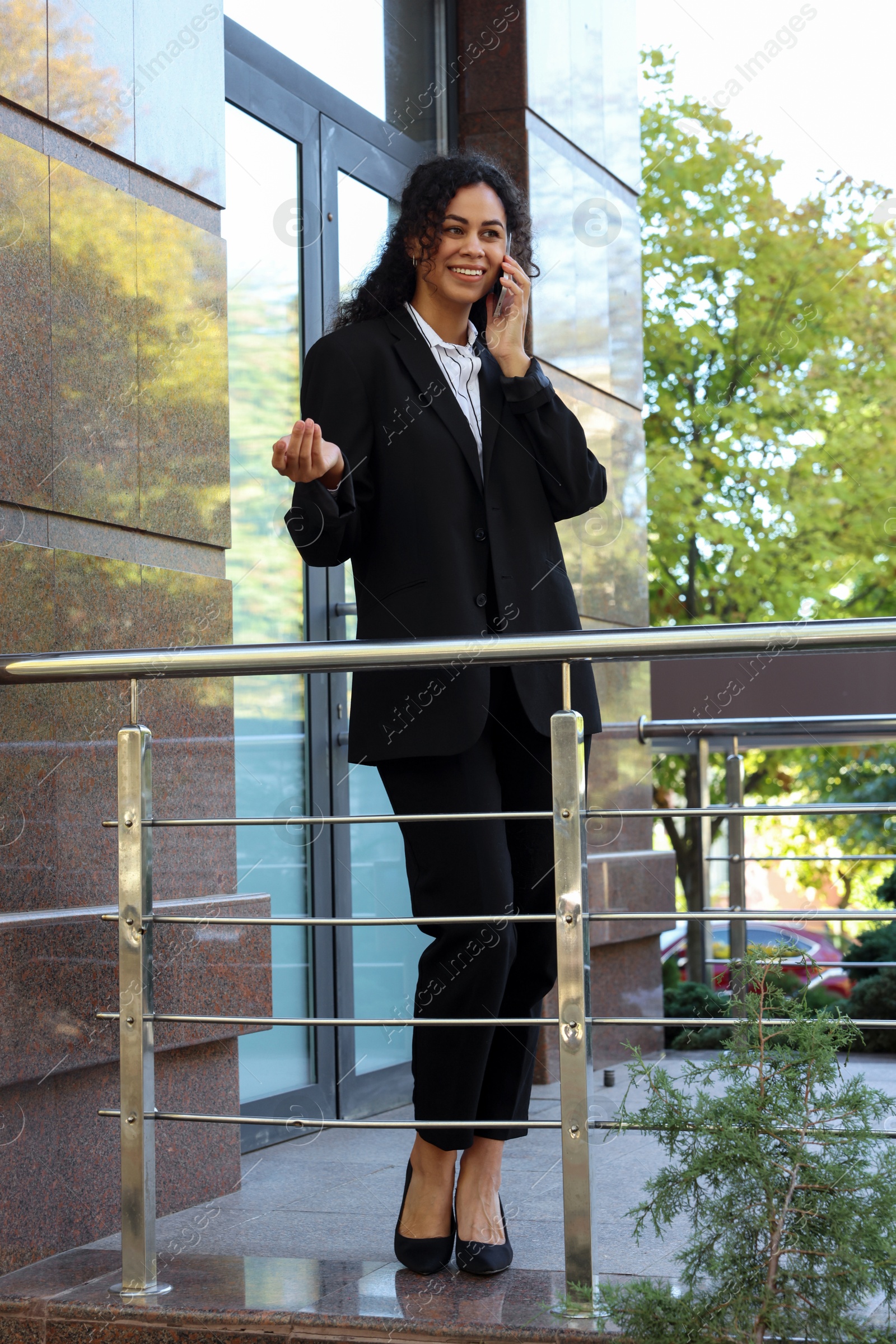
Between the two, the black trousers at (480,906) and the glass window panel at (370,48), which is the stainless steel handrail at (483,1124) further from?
the glass window panel at (370,48)

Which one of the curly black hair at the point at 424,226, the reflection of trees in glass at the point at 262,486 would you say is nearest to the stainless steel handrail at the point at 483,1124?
the curly black hair at the point at 424,226

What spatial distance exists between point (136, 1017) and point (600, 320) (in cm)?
414

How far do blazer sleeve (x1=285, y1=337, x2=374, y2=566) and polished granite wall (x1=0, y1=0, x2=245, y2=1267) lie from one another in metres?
0.67

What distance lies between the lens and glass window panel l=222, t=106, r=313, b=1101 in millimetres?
4566

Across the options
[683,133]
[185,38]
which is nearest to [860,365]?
[683,133]

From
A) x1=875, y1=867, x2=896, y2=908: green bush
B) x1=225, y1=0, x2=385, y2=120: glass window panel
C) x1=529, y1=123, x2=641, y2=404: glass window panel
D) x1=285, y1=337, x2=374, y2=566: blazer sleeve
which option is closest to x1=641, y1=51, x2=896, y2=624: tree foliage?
x1=875, y1=867, x2=896, y2=908: green bush

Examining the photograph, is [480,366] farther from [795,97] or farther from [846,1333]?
[795,97]

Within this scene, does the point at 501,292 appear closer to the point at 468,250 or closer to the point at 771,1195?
the point at 468,250

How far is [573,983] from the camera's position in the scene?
8.57ft

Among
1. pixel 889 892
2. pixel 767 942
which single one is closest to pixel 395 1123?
pixel 889 892

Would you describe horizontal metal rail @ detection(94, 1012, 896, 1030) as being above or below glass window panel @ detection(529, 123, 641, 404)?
below

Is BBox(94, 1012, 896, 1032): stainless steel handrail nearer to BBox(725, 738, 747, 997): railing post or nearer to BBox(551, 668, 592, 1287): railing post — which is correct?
BBox(551, 668, 592, 1287): railing post

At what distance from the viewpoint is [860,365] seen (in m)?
14.4

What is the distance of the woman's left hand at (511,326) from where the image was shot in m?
2.88
